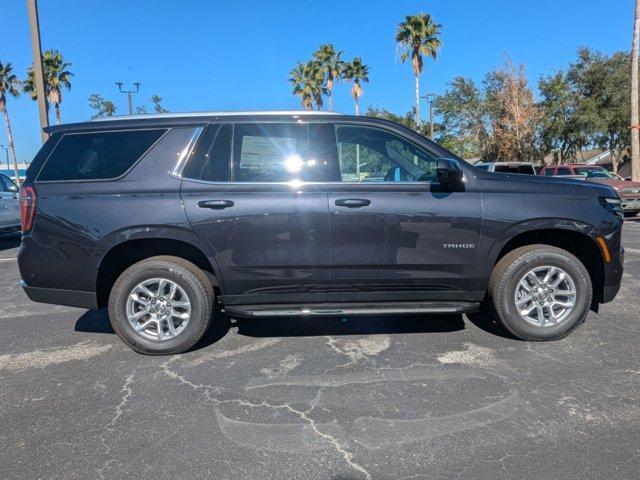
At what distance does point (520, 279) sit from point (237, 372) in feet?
8.17

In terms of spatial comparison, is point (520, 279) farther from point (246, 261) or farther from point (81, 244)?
point (81, 244)

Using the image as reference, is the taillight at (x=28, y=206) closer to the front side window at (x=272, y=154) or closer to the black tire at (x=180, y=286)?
the black tire at (x=180, y=286)

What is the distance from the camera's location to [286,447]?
2709mm

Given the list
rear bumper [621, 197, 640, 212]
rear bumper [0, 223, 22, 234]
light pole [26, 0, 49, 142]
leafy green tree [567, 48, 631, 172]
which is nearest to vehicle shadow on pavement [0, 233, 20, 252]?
rear bumper [0, 223, 22, 234]

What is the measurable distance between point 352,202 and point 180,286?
5.25ft

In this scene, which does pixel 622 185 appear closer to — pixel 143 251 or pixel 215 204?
pixel 215 204

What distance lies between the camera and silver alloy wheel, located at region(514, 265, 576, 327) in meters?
4.09

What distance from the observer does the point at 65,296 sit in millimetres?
3990

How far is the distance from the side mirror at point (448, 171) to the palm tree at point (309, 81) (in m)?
37.9

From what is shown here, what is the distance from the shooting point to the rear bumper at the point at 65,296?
397 centimetres

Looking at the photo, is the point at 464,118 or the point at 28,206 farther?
the point at 464,118

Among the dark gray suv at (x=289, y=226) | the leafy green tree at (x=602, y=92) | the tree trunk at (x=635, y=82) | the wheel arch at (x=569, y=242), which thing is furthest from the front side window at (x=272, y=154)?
the leafy green tree at (x=602, y=92)

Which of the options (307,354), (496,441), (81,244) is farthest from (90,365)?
(496,441)

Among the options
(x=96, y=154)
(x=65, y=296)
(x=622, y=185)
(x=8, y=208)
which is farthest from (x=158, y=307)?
(x=622, y=185)
